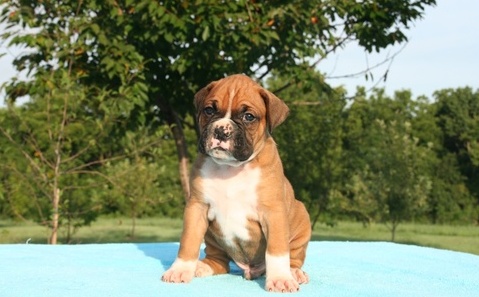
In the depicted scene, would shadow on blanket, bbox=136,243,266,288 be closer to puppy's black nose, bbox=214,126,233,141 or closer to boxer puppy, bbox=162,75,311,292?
boxer puppy, bbox=162,75,311,292

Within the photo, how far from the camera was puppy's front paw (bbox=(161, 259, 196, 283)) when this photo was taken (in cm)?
392

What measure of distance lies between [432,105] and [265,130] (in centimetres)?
2878

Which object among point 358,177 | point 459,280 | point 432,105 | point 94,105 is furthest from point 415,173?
point 432,105

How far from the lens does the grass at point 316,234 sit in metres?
15.3

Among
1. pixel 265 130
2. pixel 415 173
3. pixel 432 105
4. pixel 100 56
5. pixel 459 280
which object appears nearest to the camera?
pixel 265 130

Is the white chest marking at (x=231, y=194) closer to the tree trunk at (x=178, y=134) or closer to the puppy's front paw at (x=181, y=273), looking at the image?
the puppy's front paw at (x=181, y=273)

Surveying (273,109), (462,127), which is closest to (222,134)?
(273,109)

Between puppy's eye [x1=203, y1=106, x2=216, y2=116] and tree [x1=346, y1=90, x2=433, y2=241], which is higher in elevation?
puppy's eye [x1=203, y1=106, x2=216, y2=116]

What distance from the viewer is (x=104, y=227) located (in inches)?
733

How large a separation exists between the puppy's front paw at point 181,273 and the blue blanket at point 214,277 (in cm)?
5

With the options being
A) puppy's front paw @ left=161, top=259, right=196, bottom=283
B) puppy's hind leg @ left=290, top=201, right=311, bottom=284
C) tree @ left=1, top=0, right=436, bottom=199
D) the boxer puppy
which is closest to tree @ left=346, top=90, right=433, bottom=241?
tree @ left=1, top=0, right=436, bottom=199

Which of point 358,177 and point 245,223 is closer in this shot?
point 245,223

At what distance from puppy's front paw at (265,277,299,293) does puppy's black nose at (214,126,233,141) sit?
0.84m

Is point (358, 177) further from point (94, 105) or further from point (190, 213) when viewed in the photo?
point (190, 213)
